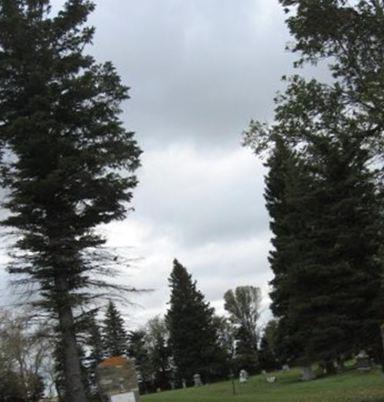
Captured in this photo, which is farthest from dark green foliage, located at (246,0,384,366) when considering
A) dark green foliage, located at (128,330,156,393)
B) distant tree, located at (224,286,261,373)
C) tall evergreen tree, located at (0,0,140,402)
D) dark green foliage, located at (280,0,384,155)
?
distant tree, located at (224,286,261,373)

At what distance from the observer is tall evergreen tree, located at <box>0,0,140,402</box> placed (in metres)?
22.1

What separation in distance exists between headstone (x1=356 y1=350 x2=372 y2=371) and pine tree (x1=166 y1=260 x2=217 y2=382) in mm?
38003

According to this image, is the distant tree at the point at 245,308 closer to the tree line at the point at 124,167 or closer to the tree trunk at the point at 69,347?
the tree line at the point at 124,167

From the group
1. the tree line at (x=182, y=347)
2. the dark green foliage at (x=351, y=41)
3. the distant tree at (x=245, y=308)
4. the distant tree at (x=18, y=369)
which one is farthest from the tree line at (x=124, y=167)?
the distant tree at (x=245, y=308)

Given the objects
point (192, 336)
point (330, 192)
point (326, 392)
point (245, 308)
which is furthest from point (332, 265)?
point (245, 308)

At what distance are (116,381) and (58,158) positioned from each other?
25.0ft

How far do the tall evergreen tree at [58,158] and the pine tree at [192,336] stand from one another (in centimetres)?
5228

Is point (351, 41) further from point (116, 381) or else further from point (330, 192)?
point (330, 192)

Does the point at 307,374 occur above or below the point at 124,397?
above

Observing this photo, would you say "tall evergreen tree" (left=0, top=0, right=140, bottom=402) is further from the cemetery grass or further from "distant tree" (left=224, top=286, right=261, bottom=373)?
"distant tree" (left=224, top=286, right=261, bottom=373)

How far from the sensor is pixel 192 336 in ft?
245

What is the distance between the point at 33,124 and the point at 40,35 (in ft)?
11.9

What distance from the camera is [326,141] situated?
→ 1548 centimetres

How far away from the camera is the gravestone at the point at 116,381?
60.2 feet
